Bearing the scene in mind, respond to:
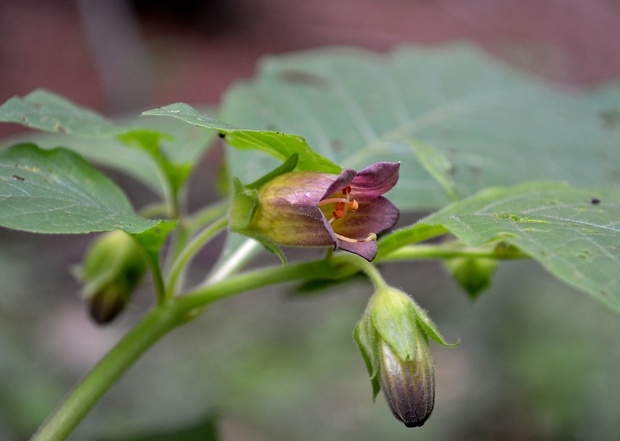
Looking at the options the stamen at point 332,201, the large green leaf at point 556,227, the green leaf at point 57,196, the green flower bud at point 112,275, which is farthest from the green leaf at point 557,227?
the green flower bud at point 112,275

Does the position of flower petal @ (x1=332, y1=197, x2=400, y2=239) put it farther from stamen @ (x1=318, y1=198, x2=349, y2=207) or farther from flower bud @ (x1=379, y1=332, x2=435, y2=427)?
flower bud @ (x1=379, y1=332, x2=435, y2=427)

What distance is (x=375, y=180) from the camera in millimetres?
981

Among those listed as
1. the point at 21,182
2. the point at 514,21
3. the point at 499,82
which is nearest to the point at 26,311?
the point at 499,82

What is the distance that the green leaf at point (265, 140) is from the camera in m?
0.87

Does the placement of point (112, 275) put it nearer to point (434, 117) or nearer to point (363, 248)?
point (363, 248)

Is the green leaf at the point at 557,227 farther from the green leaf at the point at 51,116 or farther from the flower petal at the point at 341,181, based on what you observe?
the green leaf at the point at 51,116

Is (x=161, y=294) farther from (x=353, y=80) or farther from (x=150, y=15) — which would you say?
(x=150, y=15)

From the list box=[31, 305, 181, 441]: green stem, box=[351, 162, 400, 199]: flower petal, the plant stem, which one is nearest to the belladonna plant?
box=[351, 162, 400, 199]: flower petal

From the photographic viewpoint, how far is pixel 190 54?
424 inches

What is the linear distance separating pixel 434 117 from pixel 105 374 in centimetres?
123

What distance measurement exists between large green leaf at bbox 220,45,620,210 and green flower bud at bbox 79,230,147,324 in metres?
0.35

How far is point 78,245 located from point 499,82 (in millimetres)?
4923

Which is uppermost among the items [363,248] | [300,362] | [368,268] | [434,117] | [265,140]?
[265,140]

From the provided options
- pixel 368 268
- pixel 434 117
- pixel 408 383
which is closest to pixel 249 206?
pixel 368 268
